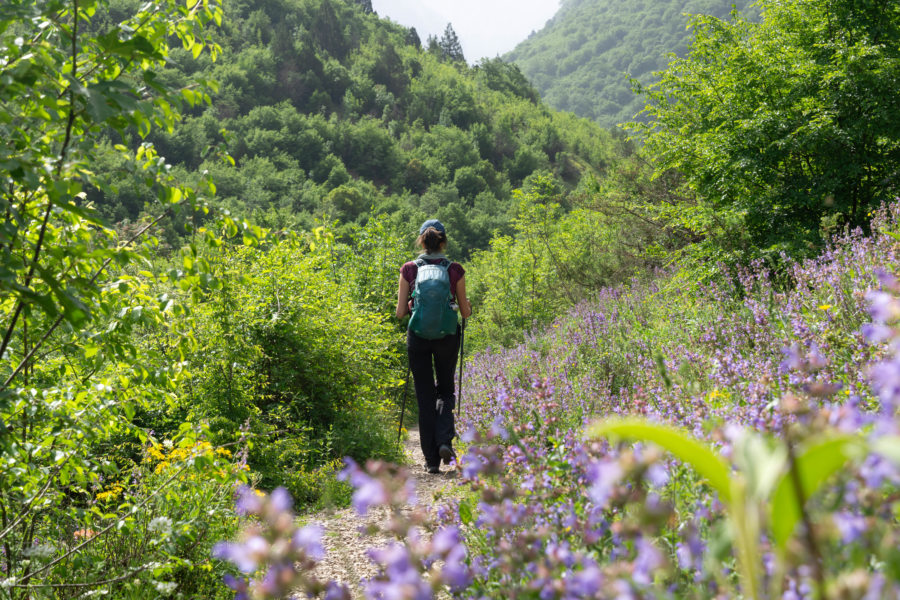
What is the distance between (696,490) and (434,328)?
10.4 feet

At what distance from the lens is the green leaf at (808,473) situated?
2.26 feet

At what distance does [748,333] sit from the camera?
15.3 feet

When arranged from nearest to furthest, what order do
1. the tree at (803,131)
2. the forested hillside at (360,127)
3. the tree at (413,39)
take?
the tree at (803,131)
the forested hillside at (360,127)
the tree at (413,39)

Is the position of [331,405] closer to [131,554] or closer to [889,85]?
[131,554]

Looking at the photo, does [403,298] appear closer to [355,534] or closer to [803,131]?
[355,534]

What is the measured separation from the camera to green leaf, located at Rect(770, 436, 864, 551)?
0.69 m

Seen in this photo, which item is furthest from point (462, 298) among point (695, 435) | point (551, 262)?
point (551, 262)

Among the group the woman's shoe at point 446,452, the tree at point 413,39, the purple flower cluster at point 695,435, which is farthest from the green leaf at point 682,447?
the tree at point 413,39

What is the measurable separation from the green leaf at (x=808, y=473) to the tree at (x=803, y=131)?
21.6ft

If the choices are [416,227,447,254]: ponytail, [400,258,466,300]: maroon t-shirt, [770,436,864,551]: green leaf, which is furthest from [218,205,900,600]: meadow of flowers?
[416,227,447,254]: ponytail

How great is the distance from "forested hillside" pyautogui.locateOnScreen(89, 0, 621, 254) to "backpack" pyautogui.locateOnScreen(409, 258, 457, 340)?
160 feet

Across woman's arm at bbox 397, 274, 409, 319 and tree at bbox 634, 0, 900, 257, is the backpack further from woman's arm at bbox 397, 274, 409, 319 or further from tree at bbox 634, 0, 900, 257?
tree at bbox 634, 0, 900, 257

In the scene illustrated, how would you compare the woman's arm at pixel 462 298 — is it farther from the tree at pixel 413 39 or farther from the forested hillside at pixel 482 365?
the tree at pixel 413 39

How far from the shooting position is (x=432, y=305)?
4984mm
